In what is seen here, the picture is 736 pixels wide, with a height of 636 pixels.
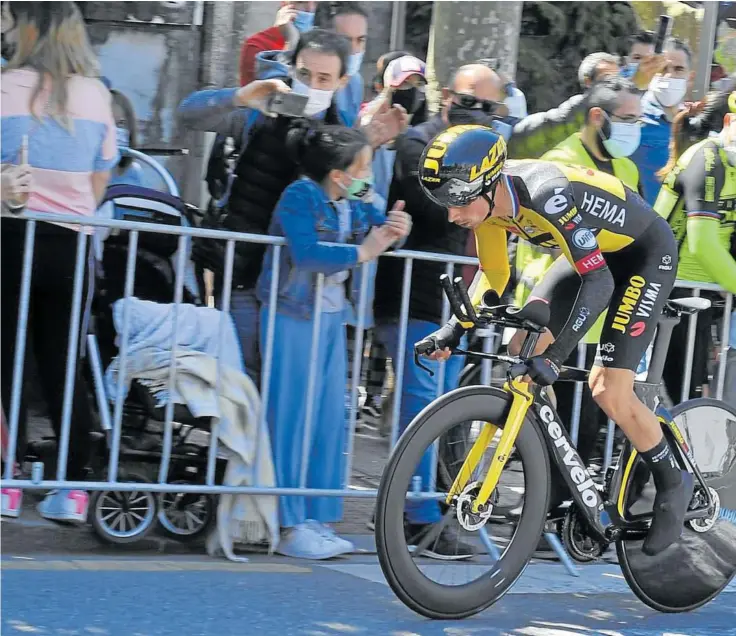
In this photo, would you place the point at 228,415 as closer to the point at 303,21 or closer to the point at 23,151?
the point at 23,151

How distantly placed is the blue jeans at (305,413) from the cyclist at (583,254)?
2.86 feet

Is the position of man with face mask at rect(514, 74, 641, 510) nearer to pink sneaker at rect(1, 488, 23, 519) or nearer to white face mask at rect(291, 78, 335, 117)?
white face mask at rect(291, 78, 335, 117)

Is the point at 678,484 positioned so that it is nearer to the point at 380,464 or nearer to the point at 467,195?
the point at 467,195

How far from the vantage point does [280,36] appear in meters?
7.04

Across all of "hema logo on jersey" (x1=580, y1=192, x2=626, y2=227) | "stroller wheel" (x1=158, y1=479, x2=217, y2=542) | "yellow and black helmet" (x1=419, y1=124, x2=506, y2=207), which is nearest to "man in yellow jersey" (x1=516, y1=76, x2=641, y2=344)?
"hema logo on jersey" (x1=580, y1=192, x2=626, y2=227)

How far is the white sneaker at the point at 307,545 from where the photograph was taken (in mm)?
5797

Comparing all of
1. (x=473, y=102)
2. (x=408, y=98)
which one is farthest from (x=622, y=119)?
(x=408, y=98)

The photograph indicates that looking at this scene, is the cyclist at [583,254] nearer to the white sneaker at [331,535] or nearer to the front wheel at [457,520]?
the front wheel at [457,520]

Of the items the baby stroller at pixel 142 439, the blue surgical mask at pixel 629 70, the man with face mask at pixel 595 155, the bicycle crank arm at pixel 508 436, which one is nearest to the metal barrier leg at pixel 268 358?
the baby stroller at pixel 142 439

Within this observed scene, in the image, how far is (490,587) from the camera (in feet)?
16.0

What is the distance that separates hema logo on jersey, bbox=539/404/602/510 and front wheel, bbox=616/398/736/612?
0.69 ft

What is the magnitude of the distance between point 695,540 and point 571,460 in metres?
0.71

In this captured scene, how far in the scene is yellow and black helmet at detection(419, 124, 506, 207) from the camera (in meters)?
4.57

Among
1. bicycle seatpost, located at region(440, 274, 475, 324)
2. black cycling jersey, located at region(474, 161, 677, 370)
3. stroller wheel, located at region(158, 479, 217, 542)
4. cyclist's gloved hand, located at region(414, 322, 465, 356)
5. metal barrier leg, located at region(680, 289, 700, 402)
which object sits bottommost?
stroller wheel, located at region(158, 479, 217, 542)
